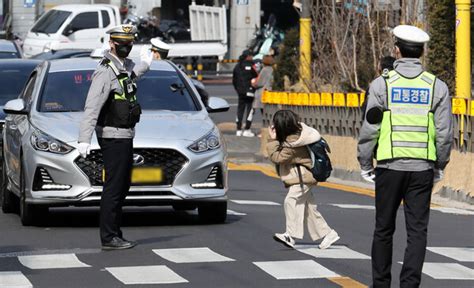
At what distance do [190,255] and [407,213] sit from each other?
2.99 m

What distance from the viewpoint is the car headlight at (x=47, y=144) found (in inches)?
555

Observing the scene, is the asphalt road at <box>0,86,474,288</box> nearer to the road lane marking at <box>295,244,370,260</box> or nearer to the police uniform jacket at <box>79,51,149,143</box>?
the road lane marking at <box>295,244,370,260</box>

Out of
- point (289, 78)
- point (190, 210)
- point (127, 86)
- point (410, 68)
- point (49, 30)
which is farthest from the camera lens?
point (49, 30)

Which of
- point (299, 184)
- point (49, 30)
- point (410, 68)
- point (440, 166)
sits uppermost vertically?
point (410, 68)

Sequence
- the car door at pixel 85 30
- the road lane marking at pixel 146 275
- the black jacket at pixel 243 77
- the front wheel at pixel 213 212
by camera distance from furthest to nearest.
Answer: the car door at pixel 85 30
the black jacket at pixel 243 77
the front wheel at pixel 213 212
the road lane marking at pixel 146 275

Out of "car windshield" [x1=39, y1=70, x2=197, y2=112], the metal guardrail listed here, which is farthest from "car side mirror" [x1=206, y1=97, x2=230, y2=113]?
the metal guardrail

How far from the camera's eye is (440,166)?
9.81 m

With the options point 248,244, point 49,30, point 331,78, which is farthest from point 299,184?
point 49,30

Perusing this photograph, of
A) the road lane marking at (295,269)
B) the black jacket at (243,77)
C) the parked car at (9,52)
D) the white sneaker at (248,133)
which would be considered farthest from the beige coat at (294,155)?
the black jacket at (243,77)

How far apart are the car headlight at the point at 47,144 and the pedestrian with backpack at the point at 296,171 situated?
2.15m

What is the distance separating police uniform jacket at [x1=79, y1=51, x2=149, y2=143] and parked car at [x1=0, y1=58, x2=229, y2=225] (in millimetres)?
1341

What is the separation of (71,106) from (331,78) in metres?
13.6

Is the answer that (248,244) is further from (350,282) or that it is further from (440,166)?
(440,166)

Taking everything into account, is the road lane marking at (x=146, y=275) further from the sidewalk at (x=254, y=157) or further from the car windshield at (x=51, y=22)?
the car windshield at (x=51, y=22)
